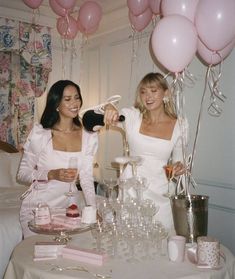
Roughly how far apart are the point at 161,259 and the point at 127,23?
329 centimetres

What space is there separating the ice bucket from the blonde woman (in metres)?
0.35

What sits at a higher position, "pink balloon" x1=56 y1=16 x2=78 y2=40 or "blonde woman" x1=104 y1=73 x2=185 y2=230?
"pink balloon" x1=56 y1=16 x2=78 y2=40

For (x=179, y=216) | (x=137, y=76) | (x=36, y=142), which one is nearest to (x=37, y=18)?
(x=137, y=76)

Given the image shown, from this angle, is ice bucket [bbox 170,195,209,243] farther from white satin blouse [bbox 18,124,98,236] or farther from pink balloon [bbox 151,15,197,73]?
pink balloon [bbox 151,15,197,73]

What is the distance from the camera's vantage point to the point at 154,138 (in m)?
2.16

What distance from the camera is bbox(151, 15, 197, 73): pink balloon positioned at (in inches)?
79.0

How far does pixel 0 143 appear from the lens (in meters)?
4.14

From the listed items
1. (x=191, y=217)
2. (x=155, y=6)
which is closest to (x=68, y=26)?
(x=155, y=6)

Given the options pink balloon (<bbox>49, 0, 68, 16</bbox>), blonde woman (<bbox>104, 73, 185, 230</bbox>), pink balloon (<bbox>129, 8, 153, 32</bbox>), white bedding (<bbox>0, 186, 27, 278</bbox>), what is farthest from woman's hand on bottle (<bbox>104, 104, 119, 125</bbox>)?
pink balloon (<bbox>49, 0, 68, 16</bbox>)

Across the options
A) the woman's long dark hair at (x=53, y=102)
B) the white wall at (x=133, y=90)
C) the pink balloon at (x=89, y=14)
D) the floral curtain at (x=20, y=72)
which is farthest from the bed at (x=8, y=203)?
the pink balloon at (x=89, y=14)

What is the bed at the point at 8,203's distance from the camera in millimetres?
2609

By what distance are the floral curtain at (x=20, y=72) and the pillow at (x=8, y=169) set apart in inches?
8.7

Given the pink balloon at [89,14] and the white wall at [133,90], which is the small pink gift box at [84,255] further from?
the pink balloon at [89,14]

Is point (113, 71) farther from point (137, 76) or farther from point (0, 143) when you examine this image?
point (0, 143)
